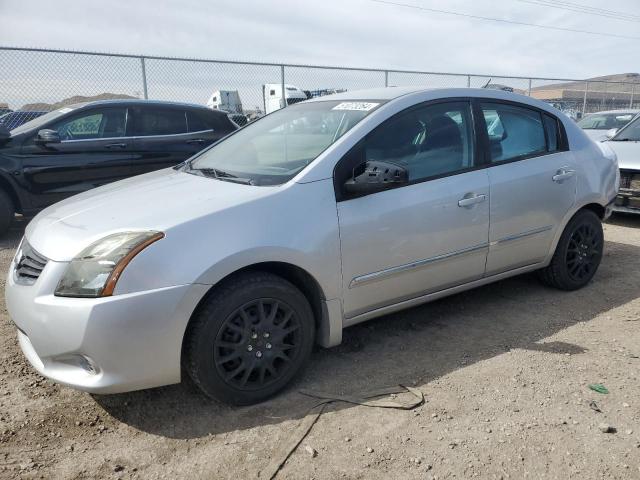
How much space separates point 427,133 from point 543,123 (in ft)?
4.26

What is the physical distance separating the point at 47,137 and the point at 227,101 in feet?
17.2

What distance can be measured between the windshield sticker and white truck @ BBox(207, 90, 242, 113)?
7.33 meters

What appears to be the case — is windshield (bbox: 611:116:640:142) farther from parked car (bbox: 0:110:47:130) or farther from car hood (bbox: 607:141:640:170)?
parked car (bbox: 0:110:47:130)

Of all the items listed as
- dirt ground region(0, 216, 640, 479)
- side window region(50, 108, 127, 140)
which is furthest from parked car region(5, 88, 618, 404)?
side window region(50, 108, 127, 140)

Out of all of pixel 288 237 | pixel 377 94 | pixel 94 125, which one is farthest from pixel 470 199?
pixel 94 125

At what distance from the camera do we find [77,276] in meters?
2.39

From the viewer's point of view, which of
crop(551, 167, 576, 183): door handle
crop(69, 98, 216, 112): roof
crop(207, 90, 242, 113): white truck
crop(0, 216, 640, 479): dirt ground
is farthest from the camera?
crop(207, 90, 242, 113): white truck

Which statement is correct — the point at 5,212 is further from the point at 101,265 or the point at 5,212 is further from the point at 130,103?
the point at 101,265

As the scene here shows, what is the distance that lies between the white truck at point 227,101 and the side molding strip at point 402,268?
7954 millimetres

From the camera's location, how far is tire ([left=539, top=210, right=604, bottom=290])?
4.24 metres

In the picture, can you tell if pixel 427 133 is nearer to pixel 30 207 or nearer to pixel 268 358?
pixel 268 358

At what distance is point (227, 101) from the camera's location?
1092 centimetres

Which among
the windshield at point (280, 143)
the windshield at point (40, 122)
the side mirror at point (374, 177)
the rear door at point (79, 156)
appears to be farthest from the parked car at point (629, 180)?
the windshield at point (40, 122)

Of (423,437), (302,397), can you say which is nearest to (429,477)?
(423,437)
